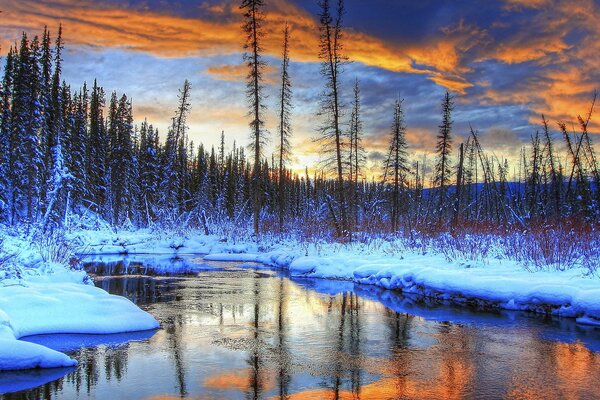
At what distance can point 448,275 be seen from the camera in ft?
38.8

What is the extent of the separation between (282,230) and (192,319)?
16.7 meters

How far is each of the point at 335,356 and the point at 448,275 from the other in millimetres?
6286

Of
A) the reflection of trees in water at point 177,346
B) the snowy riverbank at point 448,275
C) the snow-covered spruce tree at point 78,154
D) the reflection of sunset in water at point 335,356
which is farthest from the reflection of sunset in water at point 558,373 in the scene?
the snow-covered spruce tree at point 78,154

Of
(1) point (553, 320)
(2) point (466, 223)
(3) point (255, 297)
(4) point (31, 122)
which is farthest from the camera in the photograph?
(4) point (31, 122)

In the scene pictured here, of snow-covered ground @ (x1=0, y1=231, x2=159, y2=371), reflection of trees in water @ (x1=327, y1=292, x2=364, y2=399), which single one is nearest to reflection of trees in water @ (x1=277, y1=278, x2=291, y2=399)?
reflection of trees in water @ (x1=327, y1=292, x2=364, y2=399)

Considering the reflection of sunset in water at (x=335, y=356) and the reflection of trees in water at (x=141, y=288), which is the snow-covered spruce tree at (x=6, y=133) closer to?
the reflection of trees in water at (x=141, y=288)

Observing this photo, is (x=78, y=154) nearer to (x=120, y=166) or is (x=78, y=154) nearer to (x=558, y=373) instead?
(x=120, y=166)

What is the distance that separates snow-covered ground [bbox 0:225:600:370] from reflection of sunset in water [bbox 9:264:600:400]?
629mm

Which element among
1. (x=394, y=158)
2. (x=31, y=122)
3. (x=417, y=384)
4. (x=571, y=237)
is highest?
(x=31, y=122)

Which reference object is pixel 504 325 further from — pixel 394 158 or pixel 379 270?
pixel 394 158

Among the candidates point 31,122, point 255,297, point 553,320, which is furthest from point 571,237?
point 31,122

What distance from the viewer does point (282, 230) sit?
83.9ft

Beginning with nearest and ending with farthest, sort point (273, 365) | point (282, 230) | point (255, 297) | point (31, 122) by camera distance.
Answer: point (273, 365) < point (255, 297) < point (282, 230) < point (31, 122)

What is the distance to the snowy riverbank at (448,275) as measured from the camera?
945cm
